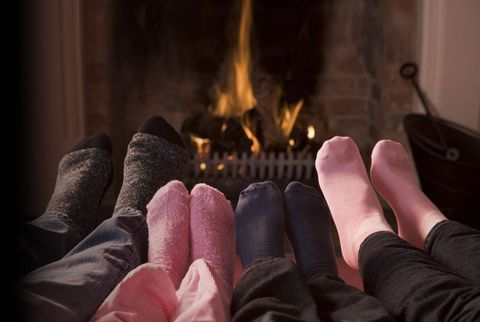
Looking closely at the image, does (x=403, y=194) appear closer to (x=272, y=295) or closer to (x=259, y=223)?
(x=259, y=223)

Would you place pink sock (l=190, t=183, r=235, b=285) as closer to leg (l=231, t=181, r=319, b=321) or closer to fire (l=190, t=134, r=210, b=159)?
leg (l=231, t=181, r=319, b=321)

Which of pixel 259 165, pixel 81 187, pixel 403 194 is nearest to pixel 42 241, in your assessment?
pixel 81 187

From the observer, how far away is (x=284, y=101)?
186 cm

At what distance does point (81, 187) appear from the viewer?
943 mm

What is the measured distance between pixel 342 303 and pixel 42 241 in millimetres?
399

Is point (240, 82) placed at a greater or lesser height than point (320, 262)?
greater

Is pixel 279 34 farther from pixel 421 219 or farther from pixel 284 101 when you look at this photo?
pixel 421 219

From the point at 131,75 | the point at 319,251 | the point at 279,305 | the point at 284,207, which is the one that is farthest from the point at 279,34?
the point at 279,305

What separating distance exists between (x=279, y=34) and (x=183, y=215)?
1142mm

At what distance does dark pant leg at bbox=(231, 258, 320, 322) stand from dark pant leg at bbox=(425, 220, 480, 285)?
193 millimetres

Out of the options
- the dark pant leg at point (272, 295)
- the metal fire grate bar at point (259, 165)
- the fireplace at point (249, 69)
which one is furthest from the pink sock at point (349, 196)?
the fireplace at point (249, 69)

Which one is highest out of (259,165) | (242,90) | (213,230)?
(242,90)

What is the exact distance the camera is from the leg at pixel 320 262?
20.6 inches

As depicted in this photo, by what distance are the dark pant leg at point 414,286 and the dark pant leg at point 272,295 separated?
91mm
